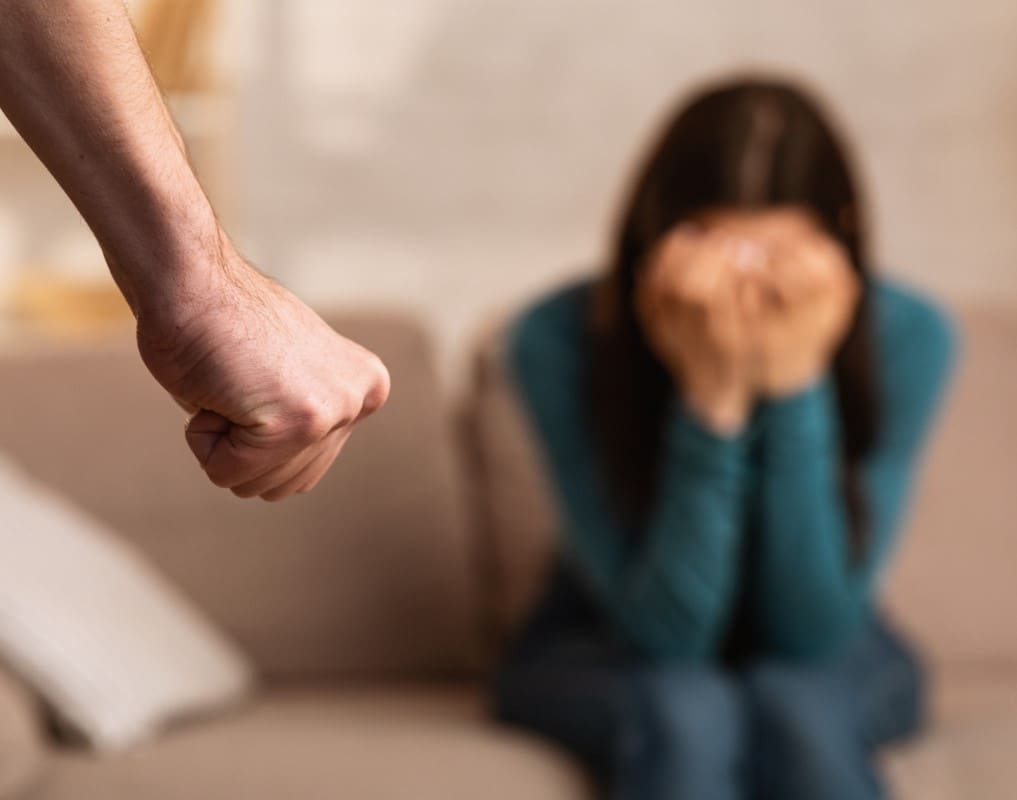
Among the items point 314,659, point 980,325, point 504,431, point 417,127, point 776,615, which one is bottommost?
point 314,659

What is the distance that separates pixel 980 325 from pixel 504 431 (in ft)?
2.18

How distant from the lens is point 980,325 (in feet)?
7.04

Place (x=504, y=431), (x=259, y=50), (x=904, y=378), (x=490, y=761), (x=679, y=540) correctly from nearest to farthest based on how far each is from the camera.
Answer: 1. (x=490, y=761)
2. (x=679, y=540)
3. (x=904, y=378)
4. (x=504, y=431)
5. (x=259, y=50)

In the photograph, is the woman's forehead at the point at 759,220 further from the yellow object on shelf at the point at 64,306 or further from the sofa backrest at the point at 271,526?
the yellow object on shelf at the point at 64,306

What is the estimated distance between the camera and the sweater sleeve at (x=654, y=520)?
1.60 metres

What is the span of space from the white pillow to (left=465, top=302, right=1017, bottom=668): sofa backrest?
40 centimetres

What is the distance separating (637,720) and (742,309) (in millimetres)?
425

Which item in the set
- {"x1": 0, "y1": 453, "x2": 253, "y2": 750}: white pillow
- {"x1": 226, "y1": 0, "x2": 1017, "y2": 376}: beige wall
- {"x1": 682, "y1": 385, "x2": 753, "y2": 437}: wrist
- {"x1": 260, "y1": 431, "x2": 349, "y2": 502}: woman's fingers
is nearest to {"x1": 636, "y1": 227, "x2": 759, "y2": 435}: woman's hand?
{"x1": 682, "y1": 385, "x2": 753, "y2": 437}: wrist

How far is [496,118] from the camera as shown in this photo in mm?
2578

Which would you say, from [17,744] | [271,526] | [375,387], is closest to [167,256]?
[375,387]

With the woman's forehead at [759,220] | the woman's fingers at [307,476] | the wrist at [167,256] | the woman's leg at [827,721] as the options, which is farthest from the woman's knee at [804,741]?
the wrist at [167,256]

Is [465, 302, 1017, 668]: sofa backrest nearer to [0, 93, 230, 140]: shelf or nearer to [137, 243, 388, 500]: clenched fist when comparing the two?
[0, 93, 230, 140]: shelf

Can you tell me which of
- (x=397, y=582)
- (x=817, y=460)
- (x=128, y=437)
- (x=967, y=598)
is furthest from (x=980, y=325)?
(x=128, y=437)

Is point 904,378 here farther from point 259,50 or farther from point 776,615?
point 259,50
